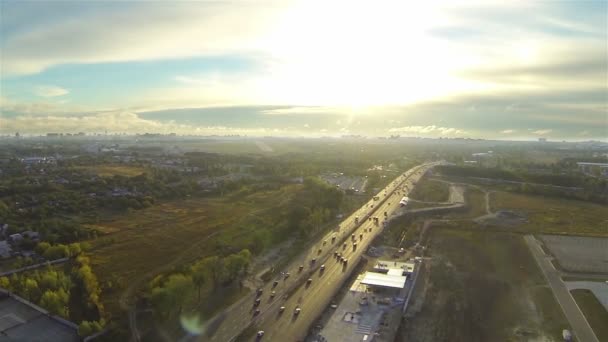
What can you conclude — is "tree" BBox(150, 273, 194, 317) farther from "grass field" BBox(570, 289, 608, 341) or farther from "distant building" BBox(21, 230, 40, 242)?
"grass field" BBox(570, 289, 608, 341)

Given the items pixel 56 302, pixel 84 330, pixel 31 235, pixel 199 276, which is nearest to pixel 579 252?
pixel 199 276

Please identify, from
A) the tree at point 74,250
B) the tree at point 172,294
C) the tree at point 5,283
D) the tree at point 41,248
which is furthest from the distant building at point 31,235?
the tree at point 172,294

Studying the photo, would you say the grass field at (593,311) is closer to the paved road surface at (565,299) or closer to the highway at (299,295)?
the paved road surface at (565,299)

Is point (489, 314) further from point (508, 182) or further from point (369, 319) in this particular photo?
point (508, 182)

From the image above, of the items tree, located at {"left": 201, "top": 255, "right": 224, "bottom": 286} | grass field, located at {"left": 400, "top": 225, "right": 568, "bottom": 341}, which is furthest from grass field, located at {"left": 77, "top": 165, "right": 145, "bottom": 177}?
grass field, located at {"left": 400, "top": 225, "right": 568, "bottom": 341}

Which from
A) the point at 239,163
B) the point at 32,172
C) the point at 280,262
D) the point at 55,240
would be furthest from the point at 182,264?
the point at 239,163

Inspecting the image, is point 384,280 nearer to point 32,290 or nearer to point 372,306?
point 372,306
